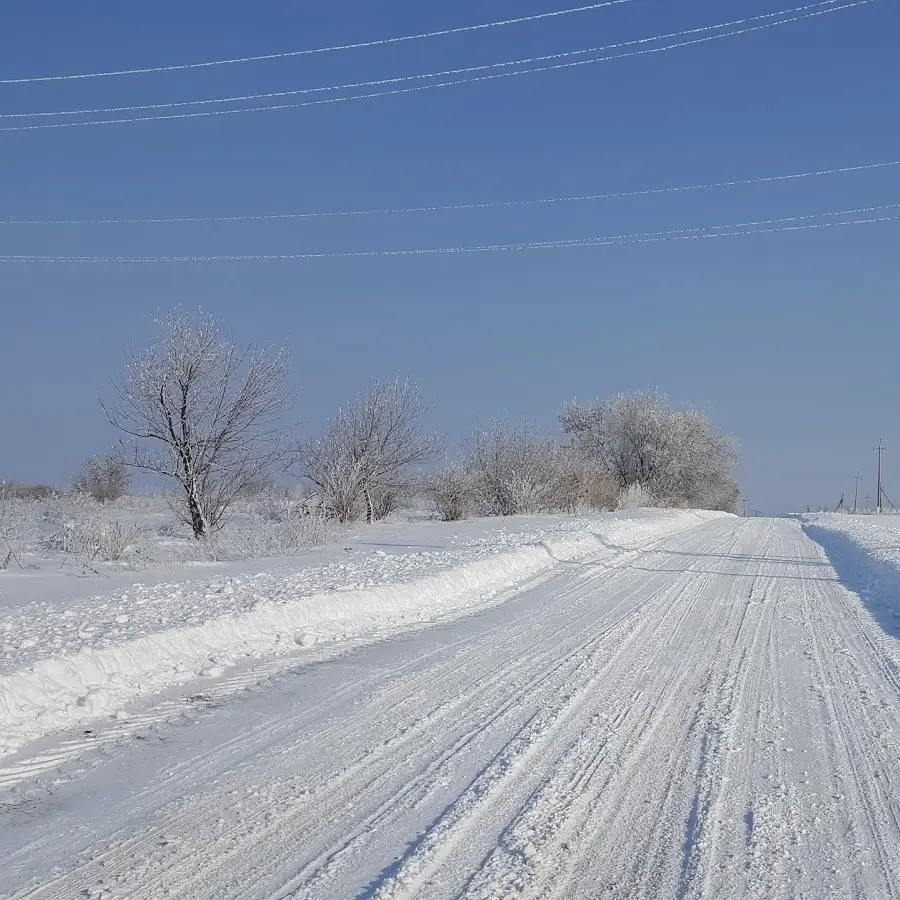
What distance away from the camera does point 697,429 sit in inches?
2963

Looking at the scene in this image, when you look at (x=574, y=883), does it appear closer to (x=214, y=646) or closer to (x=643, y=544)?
(x=214, y=646)

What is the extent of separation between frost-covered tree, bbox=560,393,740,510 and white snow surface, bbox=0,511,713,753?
55957 mm

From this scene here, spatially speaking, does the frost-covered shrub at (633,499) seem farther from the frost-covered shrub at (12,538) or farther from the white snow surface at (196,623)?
the white snow surface at (196,623)

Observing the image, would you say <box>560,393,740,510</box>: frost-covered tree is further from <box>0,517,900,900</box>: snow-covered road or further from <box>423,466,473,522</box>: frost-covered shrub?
<box>0,517,900,900</box>: snow-covered road

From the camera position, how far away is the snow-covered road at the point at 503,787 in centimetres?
375

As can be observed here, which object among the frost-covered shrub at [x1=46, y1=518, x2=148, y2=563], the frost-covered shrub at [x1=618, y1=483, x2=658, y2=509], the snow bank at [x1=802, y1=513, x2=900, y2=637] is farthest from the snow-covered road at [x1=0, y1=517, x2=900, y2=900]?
the frost-covered shrub at [x1=618, y1=483, x2=658, y2=509]

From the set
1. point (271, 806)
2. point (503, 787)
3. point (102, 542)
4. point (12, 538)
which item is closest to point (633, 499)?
point (102, 542)

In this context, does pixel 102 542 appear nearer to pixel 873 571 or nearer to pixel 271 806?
pixel 271 806

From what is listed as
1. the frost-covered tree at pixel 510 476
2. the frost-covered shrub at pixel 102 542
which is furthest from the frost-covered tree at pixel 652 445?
the frost-covered shrub at pixel 102 542

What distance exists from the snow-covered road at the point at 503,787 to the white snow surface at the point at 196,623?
97 cm

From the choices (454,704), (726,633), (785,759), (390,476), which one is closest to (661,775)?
(785,759)

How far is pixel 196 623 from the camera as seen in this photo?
8.73 metres

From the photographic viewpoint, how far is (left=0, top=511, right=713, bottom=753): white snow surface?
21.6ft

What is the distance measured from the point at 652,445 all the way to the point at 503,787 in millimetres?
68663
